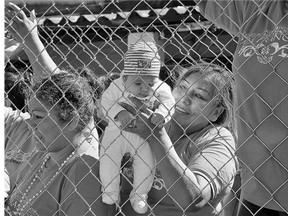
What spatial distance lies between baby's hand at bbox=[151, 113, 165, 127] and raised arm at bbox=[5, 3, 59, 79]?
845mm

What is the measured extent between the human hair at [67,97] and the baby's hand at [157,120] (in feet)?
1.84

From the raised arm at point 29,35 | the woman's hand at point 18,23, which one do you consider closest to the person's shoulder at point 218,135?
the raised arm at point 29,35

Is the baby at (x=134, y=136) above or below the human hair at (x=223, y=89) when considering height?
below

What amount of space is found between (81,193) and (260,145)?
0.79m

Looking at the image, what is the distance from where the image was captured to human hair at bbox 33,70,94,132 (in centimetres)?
272

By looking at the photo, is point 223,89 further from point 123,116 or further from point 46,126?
point 46,126

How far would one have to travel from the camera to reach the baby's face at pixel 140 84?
8.69ft

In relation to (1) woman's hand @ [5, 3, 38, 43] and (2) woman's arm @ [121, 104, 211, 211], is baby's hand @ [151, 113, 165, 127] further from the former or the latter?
(1) woman's hand @ [5, 3, 38, 43]

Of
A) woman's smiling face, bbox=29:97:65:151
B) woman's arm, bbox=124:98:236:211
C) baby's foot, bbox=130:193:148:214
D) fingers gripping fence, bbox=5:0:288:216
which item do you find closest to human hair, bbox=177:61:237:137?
fingers gripping fence, bbox=5:0:288:216

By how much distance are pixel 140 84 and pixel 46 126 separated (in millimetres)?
447

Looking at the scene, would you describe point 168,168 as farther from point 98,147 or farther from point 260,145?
point 98,147

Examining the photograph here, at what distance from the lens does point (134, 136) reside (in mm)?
2691

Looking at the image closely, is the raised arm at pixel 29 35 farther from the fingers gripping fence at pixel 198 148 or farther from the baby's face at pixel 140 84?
the baby's face at pixel 140 84

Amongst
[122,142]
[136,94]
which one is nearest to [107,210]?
[122,142]
